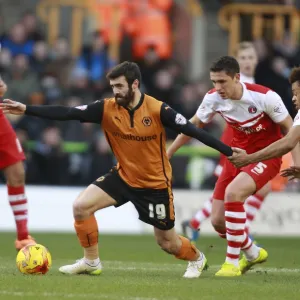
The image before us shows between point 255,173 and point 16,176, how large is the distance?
296cm

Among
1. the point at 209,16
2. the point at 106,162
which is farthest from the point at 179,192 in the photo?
the point at 209,16

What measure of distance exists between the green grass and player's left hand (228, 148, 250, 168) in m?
1.09

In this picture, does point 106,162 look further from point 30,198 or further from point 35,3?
point 35,3

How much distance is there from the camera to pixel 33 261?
31.2 ft

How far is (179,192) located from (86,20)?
7.27 meters

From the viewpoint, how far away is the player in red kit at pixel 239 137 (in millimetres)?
10141

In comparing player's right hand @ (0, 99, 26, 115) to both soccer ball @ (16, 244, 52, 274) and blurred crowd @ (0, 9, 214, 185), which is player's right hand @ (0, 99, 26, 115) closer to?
soccer ball @ (16, 244, 52, 274)

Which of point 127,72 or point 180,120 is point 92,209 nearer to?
point 180,120

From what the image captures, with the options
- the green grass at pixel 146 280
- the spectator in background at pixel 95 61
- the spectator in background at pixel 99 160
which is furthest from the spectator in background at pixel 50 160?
the green grass at pixel 146 280

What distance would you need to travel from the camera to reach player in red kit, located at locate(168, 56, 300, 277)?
10.1 m

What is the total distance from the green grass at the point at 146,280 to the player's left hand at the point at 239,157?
3.57 ft

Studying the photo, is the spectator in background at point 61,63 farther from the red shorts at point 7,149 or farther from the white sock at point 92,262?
the white sock at point 92,262

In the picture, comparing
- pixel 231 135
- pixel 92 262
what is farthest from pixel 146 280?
pixel 231 135

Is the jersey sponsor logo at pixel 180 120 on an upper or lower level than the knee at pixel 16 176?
upper
